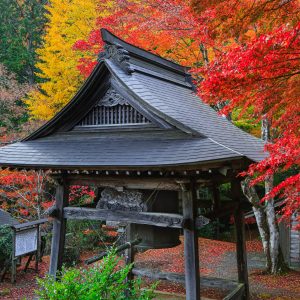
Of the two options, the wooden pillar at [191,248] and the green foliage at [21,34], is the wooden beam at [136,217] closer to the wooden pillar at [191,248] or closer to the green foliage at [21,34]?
the wooden pillar at [191,248]

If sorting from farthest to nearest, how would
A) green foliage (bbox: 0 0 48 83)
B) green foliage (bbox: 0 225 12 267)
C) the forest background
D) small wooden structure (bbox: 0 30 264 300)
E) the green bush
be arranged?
green foliage (bbox: 0 0 48 83) → green foliage (bbox: 0 225 12 267) → small wooden structure (bbox: 0 30 264 300) → the forest background → the green bush

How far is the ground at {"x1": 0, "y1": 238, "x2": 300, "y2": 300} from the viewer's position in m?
9.32

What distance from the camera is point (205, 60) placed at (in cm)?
1107

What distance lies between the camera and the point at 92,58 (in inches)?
618

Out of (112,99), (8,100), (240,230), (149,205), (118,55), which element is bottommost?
(240,230)

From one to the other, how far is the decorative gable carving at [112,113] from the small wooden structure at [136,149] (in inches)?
0.8

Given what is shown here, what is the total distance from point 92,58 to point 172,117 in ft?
34.9

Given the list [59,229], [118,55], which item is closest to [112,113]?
[118,55]

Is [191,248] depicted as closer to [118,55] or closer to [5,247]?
[118,55]

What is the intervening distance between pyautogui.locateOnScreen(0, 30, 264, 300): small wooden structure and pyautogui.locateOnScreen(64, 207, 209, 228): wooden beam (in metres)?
0.02

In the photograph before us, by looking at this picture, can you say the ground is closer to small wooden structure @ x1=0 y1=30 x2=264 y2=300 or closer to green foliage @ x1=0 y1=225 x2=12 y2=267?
green foliage @ x1=0 y1=225 x2=12 y2=267

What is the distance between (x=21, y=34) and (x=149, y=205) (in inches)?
827

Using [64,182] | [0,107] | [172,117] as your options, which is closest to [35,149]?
[64,182]

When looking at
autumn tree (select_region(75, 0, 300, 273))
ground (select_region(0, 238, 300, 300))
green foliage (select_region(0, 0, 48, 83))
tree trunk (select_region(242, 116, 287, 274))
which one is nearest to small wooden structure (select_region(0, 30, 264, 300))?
autumn tree (select_region(75, 0, 300, 273))
